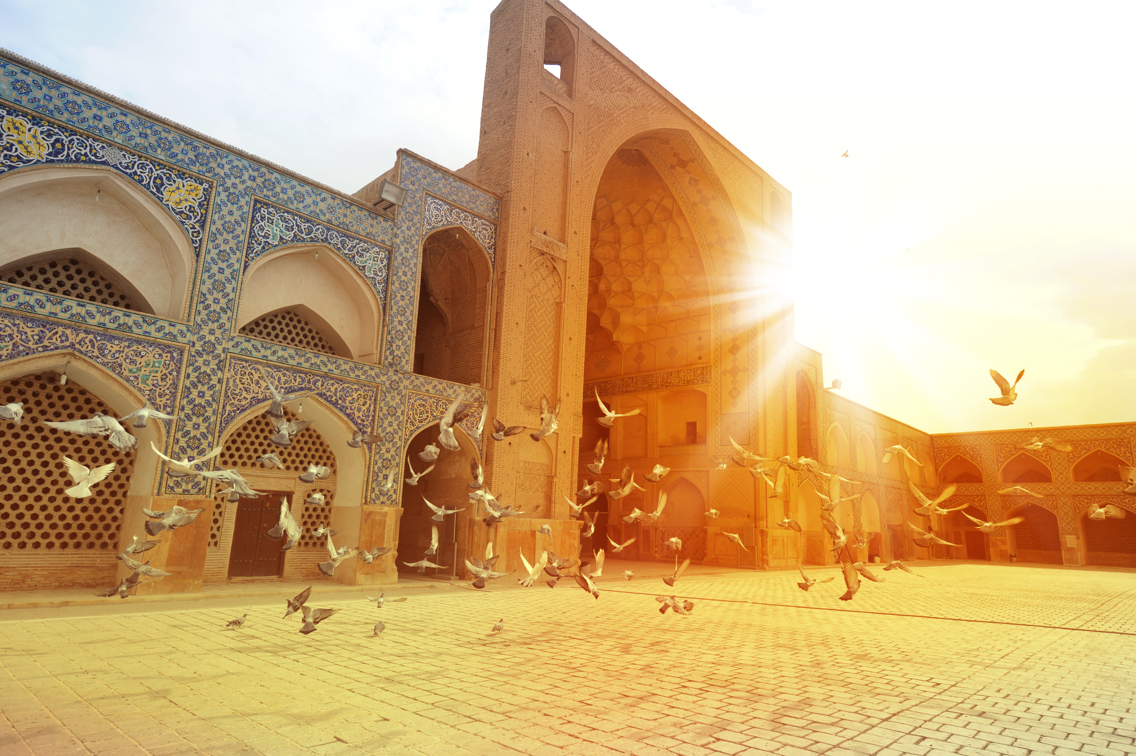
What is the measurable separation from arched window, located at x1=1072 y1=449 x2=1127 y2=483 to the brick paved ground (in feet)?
77.3

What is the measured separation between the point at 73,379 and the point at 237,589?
11.2 ft

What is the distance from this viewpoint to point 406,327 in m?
11.3

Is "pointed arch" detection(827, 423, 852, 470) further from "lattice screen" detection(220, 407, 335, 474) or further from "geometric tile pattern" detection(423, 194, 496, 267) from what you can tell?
"lattice screen" detection(220, 407, 335, 474)

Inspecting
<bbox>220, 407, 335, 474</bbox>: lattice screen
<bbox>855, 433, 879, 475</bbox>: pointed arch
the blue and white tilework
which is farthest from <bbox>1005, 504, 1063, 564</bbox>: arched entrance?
<bbox>220, 407, 335, 474</bbox>: lattice screen

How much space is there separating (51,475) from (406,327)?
519cm

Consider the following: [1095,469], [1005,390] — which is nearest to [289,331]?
[1005,390]

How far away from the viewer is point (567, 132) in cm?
1446

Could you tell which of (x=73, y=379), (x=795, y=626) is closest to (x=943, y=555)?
(x=795, y=626)

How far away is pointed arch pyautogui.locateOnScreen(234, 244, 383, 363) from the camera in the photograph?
10.3 meters

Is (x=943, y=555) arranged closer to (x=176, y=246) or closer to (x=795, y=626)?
(x=795, y=626)

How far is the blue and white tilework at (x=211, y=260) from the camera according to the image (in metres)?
7.88

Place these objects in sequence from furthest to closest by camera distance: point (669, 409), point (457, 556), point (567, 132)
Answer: point (669, 409)
point (567, 132)
point (457, 556)

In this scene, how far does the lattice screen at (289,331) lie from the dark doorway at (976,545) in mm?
29581

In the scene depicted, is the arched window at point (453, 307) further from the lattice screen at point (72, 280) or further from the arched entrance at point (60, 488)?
the arched entrance at point (60, 488)
